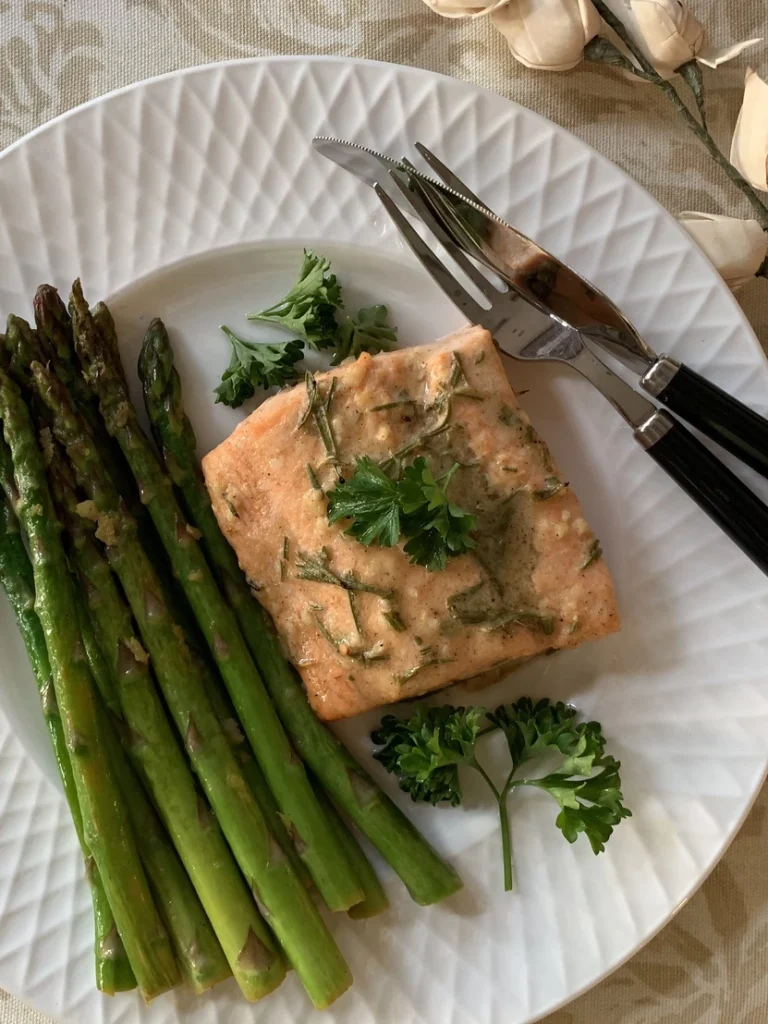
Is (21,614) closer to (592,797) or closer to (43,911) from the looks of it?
(43,911)

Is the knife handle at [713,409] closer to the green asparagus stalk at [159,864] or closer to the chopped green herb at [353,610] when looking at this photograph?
the chopped green herb at [353,610]

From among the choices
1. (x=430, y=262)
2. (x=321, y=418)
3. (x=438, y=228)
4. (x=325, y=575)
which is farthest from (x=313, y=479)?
(x=438, y=228)

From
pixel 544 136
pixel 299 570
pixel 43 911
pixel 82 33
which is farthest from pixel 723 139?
pixel 43 911

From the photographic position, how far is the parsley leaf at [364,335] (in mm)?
2627

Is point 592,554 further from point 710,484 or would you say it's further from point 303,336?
point 303,336

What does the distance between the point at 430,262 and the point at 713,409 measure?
986 mm

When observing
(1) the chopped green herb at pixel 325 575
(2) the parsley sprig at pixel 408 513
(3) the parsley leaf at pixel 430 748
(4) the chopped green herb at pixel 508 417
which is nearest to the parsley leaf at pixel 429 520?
(2) the parsley sprig at pixel 408 513

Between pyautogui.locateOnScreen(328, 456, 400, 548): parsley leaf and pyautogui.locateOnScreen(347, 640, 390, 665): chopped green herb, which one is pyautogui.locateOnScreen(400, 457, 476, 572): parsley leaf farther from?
pyautogui.locateOnScreen(347, 640, 390, 665): chopped green herb

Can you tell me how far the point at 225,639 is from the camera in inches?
97.9

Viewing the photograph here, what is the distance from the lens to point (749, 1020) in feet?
9.23

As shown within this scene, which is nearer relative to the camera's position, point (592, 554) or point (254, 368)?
point (592, 554)

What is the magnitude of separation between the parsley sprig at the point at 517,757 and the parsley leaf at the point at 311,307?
1232 millimetres

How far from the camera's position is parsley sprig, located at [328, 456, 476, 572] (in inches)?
89.4

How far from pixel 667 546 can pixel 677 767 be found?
2.30 feet
